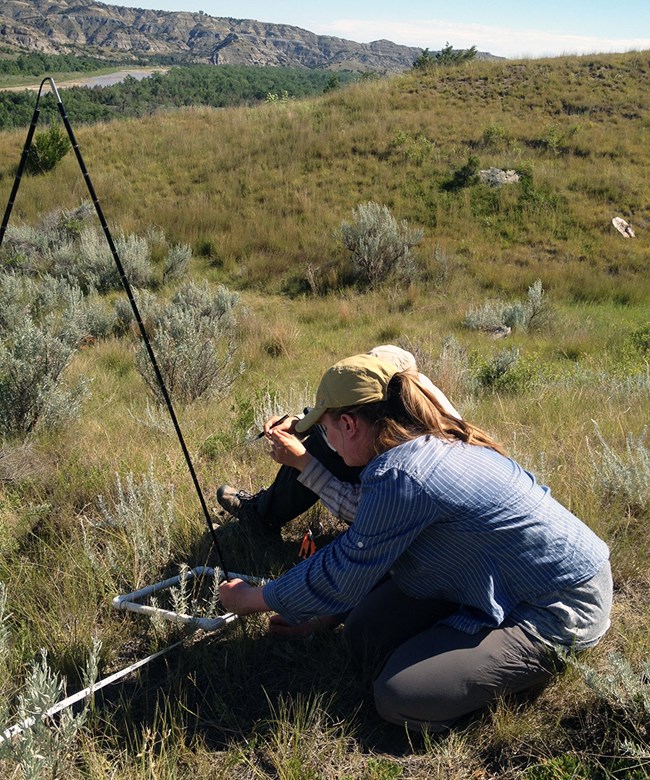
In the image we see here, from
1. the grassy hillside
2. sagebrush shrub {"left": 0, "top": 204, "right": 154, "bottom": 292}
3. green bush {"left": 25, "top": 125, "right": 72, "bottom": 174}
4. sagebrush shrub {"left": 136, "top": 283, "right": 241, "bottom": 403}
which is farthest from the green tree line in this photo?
sagebrush shrub {"left": 136, "top": 283, "right": 241, "bottom": 403}

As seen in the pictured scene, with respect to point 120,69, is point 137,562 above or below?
below

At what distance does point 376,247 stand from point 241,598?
27.8 ft

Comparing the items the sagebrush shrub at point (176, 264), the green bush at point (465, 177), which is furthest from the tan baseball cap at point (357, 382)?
the green bush at point (465, 177)

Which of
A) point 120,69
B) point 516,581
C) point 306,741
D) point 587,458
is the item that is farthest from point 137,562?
point 120,69

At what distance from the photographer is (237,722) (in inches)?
76.5

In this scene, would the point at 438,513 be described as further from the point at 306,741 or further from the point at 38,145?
the point at 38,145

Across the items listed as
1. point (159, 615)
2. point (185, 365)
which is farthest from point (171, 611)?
point (185, 365)

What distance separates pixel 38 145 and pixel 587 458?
1479cm

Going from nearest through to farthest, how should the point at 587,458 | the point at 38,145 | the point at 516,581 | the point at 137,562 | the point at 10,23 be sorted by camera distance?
the point at 516,581 < the point at 137,562 < the point at 587,458 < the point at 38,145 < the point at 10,23

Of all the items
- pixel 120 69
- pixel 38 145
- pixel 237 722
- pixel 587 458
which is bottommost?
pixel 237 722

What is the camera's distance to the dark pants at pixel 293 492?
268 cm

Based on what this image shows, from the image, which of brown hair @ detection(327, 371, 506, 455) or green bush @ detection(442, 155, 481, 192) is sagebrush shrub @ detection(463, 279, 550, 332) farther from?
brown hair @ detection(327, 371, 506, 455)

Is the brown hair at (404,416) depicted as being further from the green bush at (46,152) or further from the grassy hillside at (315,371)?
the green bush at (46,152)

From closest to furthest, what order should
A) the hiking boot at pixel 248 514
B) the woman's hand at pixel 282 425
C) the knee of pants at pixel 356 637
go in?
the knee of pants at pixel 356 637, the woman's hand at pixel 282 425, the hiking boot at pixel 248 514
